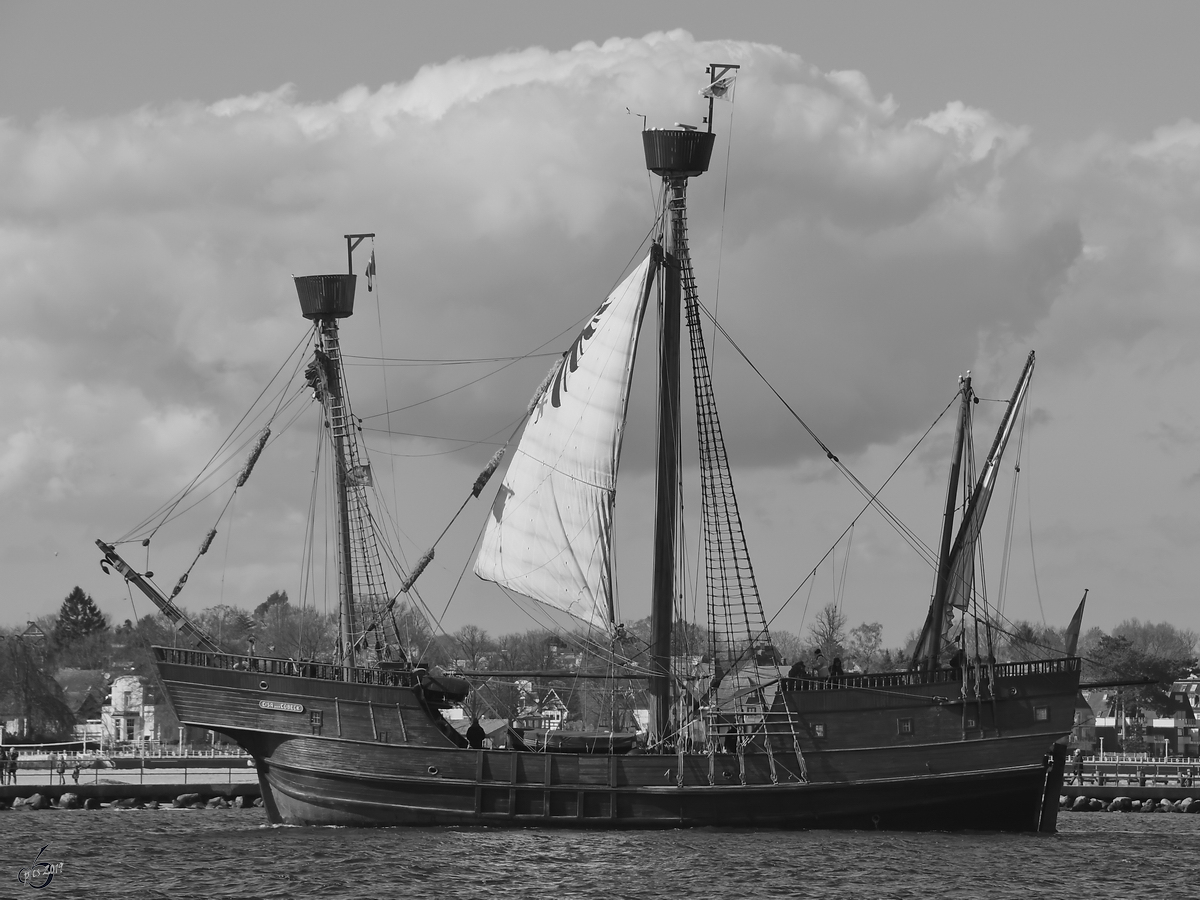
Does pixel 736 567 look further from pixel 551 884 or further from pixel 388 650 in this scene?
pixel 551 884

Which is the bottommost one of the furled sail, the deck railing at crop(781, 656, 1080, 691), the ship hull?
the ship hull

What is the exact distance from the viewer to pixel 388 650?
1799 inches

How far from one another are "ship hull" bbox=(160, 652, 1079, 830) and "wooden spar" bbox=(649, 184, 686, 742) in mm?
2480

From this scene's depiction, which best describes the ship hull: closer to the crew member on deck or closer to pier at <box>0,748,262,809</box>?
the crew member on deck

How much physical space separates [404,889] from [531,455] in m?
14.5

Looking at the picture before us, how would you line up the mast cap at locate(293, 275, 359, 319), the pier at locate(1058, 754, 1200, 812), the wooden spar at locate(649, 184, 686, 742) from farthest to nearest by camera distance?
the pier at locate(1058, 754, 1200, 812), the mast cap at locate(293, 275, 359, 319), the wooden spar at locate(649, 184, 686, 742)

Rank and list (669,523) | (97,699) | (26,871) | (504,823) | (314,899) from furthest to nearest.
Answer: (97,699)
(669,523)
(504,823)
(26,871)
(314,899)

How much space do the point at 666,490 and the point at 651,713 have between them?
213 inches

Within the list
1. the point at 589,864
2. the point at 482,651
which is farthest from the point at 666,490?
the point at 482,651

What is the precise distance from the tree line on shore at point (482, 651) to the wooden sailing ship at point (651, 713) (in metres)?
1.43

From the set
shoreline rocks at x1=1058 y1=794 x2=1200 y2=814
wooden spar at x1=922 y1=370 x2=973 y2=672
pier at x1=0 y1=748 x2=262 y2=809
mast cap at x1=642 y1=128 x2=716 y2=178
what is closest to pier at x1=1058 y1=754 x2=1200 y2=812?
shoreline rocks at x1=1058 y1=794 x2=1200 y2=814

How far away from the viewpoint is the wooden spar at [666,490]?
44.4 meters

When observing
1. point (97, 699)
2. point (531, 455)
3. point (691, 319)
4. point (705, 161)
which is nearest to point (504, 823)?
point (531, 455)

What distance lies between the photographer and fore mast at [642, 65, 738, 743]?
44531 millimetres
